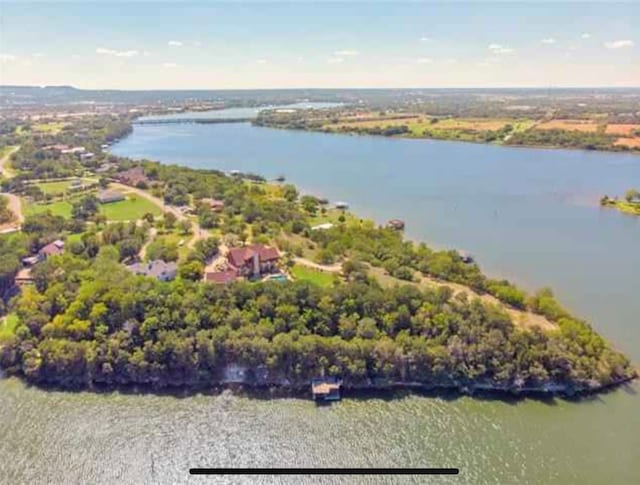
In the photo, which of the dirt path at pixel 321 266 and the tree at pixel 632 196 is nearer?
the dirt path at pixel 321 266

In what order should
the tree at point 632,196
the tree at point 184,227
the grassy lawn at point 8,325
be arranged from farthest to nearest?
the tree at point 632,196 < the tree at point 184,227 < the grassy lawn at point 8,325

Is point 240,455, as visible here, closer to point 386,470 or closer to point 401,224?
point 386,470

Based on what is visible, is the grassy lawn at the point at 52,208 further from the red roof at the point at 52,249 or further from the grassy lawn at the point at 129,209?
the red roof at the point at 52,249

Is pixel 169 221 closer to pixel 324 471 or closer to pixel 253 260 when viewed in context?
pixel 253 260

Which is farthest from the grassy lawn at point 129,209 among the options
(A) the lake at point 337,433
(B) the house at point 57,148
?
(B) the house at point 57,148

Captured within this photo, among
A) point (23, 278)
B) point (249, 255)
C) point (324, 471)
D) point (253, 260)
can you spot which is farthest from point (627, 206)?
point (23, 278)
